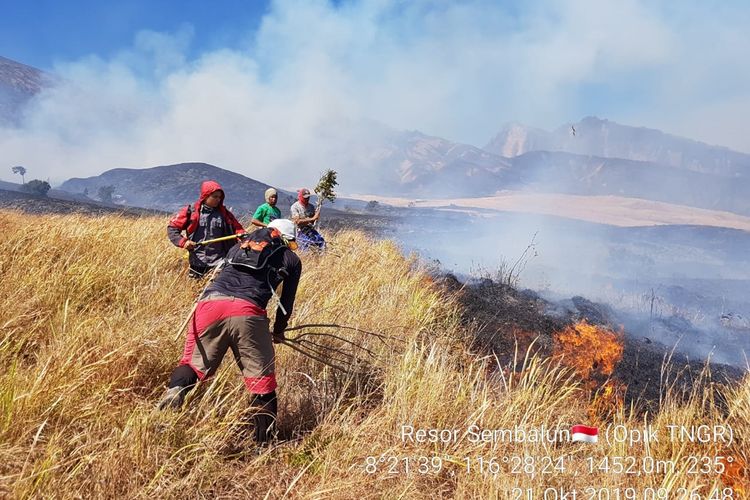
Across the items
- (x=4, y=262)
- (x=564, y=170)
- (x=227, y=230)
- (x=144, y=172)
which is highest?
(x=564, y=170)

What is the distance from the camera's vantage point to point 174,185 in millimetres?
65188

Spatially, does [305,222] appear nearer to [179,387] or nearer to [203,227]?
[203,227]

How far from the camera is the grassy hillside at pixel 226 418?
177 centimetres

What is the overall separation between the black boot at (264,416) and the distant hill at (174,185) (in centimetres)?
5256

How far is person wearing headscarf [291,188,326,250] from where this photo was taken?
7699mm

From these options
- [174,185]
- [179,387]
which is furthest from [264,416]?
[174,185]

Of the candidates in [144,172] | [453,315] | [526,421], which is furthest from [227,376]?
[144,172]

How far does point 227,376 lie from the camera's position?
8.68ft

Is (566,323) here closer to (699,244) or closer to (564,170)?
(699,244)

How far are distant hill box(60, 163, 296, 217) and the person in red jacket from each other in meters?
50.0

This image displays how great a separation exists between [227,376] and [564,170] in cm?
19895

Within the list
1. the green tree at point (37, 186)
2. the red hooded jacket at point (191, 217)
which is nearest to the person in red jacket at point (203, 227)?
the red hooded jacket at point (191, 217)

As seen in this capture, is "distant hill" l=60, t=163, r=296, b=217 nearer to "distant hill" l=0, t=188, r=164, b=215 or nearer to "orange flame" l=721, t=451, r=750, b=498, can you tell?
"distant hill" l=0, t=188, r=164, b=215

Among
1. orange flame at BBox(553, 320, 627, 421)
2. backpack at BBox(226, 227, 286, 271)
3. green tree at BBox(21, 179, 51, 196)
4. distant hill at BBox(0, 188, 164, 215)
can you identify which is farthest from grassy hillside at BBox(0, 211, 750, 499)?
green tree at BBox(21, 179, 51, 196)
